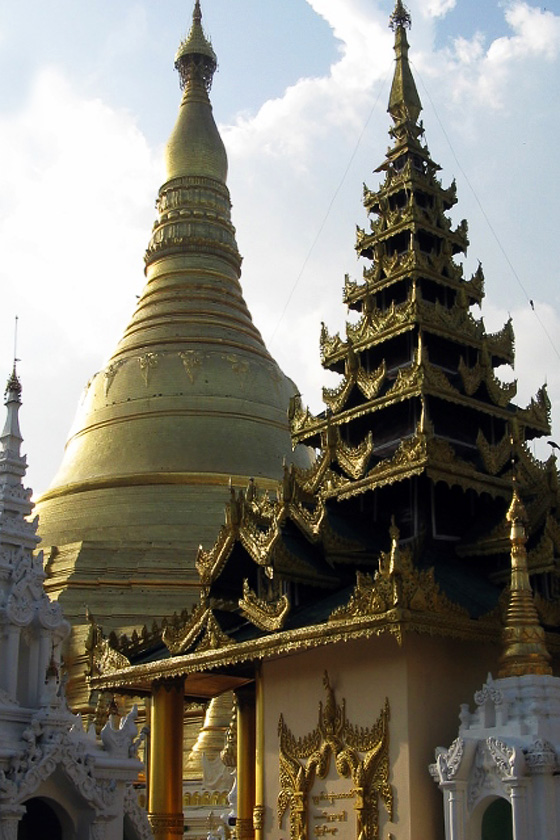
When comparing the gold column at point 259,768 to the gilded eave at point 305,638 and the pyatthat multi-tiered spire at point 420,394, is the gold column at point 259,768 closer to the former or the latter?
the gilded eave at point 305,638

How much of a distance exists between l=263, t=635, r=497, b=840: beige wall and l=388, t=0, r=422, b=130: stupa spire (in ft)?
33.1

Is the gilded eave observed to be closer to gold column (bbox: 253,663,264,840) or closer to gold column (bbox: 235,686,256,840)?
gold column (bbox: 253,663,264,840)

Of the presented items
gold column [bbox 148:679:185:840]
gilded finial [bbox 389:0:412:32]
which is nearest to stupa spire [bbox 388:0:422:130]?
gilded finial [bbox 389:0:412:32]

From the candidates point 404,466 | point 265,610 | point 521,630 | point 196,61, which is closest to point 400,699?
point 521,630

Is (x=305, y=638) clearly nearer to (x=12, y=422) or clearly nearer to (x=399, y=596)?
(x=399, y=596)

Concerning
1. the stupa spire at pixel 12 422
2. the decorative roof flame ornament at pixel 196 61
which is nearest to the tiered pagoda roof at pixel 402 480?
the stupa spire at pixel 12 422

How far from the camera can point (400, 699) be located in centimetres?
1425

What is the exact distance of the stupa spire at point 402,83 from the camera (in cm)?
2111

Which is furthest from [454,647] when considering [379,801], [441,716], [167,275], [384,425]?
[167,275]

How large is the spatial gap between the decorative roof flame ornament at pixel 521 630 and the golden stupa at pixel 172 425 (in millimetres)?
12848

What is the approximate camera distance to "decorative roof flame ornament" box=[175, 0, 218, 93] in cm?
3672

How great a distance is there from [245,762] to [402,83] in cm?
1183

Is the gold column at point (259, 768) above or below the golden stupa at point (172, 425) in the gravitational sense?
below

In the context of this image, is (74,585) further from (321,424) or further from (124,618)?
(321,424)
